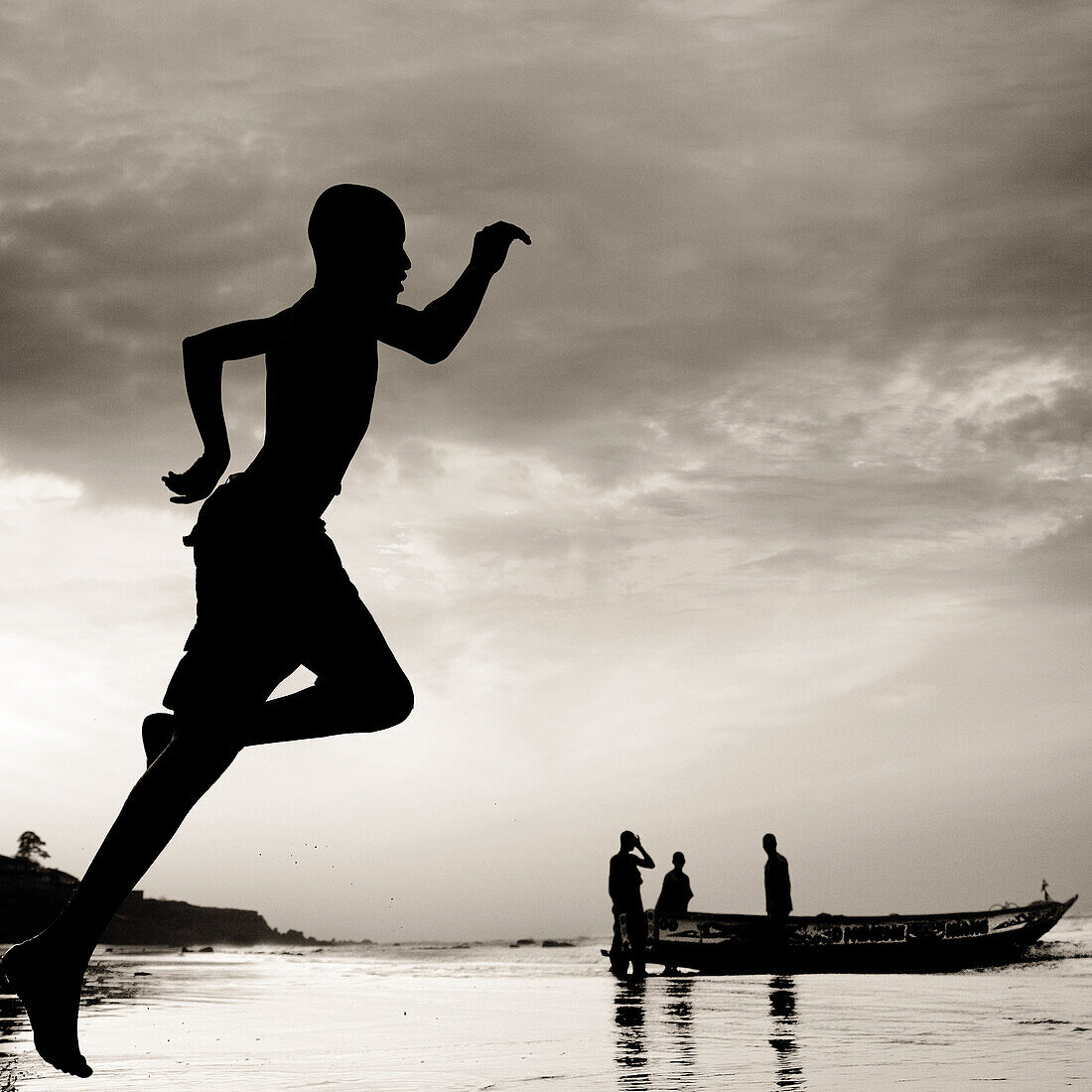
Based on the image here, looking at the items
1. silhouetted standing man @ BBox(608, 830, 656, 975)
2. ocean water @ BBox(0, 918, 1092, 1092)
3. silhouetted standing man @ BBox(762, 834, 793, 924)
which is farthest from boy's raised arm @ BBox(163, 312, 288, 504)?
silhouetted standing man @ BBox(762, 834, 793, 924)

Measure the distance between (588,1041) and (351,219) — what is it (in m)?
4.20

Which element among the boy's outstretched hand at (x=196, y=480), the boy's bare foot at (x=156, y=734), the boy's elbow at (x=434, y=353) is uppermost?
the boy's elbow at (x=434, y=353)

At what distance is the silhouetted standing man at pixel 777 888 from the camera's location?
18875 millimetres

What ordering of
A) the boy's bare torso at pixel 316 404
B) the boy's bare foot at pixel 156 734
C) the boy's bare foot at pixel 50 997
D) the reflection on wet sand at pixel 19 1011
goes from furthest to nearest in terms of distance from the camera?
the reflection on wet sand at pixel 19 1011 < the boy's bare foot at pixel 156 734 < the boy's bare torso at pixel 316 404 < the boy's bare foot at pixel 50 997

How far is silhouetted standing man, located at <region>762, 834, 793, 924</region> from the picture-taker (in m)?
18.9

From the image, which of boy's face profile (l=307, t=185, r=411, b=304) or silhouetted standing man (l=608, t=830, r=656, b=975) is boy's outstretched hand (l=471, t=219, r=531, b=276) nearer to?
boy's face profile (l=307, t=185, r=411, b=304)

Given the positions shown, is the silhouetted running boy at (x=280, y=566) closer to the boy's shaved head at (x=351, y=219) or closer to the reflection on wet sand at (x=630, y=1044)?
the boy's shaved head at (x=351, y=219)

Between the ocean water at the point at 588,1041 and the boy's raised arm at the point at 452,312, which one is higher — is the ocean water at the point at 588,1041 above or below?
A: below

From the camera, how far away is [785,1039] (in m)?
5.47

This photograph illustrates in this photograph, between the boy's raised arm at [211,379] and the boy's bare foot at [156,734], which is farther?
the boy's bare foot at [156,734]

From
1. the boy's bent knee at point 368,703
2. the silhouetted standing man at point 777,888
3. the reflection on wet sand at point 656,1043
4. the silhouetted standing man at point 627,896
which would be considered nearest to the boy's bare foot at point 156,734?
the boy's bent knee at point 368,703

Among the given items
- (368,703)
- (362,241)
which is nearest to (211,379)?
(362,241)

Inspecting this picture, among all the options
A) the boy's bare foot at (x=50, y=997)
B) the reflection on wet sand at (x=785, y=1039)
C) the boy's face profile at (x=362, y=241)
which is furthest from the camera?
the reflection on wet sand at (x=785, y=1039)

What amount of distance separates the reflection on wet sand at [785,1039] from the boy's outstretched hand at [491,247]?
2620 mm
